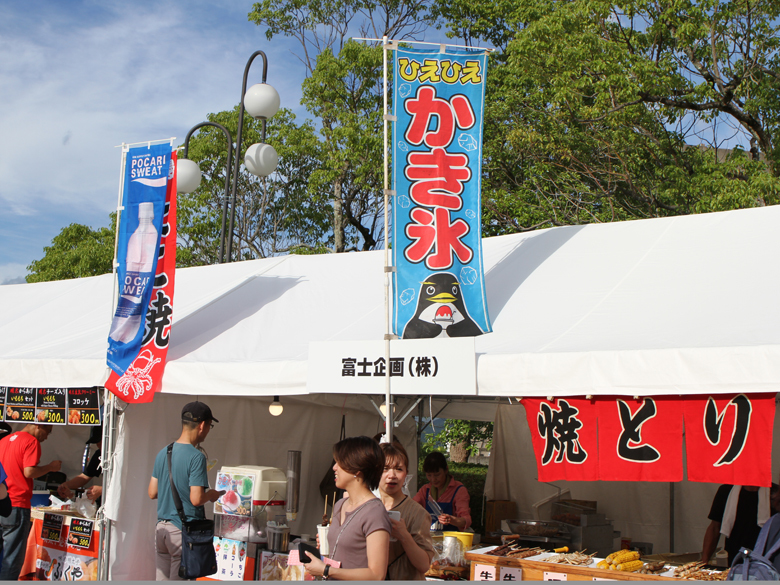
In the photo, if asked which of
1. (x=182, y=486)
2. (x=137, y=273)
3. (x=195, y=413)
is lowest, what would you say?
(x=182, y=486)

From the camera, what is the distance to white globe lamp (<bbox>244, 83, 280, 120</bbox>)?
839 cm

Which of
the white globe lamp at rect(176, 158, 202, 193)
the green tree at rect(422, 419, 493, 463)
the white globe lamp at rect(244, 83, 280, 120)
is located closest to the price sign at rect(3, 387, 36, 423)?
the white globe lamp at rect(176, 158, 202, 193)

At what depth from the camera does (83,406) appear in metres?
6.02

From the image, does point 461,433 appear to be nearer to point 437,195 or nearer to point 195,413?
point 437,195

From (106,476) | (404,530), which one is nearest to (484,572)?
(404,530)

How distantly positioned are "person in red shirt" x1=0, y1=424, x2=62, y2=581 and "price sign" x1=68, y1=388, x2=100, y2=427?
0.40 meters

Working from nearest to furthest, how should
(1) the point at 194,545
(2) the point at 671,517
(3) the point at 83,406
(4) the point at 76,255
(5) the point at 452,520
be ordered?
(1) the point at 194,545, (5) the point at 452,520, (3) the point at 83,406, (2) the point at 671,517, (4) the point at 76,255

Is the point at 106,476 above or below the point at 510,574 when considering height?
above

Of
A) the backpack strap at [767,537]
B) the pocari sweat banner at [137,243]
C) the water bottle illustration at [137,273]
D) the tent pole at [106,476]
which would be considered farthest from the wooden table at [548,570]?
the water bottle illustration at [137,273]

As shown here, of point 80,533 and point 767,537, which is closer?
point 767,537

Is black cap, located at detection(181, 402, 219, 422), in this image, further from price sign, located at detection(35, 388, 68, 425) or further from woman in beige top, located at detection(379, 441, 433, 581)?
price sign, located at detection(35, 388, 68, 425)

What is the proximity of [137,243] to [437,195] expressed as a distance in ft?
8.70

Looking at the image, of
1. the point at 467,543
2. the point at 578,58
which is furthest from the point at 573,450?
the point at 578,58

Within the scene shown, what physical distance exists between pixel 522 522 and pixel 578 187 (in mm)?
8491
